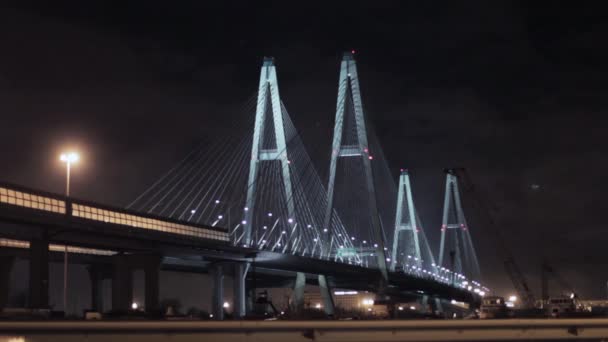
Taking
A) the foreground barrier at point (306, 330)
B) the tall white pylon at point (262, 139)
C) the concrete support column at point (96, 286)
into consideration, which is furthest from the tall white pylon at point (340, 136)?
the foreground barrier at point (306, 330)

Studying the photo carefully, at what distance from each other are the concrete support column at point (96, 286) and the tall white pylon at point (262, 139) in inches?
883

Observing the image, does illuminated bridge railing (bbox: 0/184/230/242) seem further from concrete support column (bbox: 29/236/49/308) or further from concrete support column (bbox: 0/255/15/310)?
concrete support column (bbox: 0/255/15/310)

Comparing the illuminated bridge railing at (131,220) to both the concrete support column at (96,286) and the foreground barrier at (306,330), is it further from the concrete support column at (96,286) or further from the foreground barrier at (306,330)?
the foreground barrier at (306,330)

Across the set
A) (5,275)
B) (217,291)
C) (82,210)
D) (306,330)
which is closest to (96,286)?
(217,291)

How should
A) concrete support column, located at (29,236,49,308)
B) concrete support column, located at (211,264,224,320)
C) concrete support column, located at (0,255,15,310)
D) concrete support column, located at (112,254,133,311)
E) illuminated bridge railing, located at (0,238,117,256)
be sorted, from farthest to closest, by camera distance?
1. concrete support column, located at (211,264,224,320)
2. concrete support column, located at (112,254,133,311)
3. illuminated bridge railing, located at (0,238,117,256)
4. concrete support column, located at (0,255,15,310)
5. concrete support column, located at (29,236,49,308)

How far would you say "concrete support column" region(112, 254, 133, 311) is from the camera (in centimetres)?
7938

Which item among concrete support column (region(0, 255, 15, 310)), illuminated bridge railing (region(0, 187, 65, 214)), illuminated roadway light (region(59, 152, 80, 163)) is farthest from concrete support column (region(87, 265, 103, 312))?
illuminated roadway light (region(59, 152, 80, 163))

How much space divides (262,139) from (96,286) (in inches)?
1140

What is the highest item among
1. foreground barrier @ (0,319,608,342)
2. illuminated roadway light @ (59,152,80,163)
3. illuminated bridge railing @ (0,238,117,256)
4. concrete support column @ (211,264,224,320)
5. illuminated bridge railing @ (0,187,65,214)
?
illuminated roadway light @ (59,152,80,163)

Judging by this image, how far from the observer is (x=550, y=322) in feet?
79.9

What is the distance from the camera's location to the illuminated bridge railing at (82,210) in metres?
61.7

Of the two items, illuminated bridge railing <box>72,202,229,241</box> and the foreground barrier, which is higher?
illuminated bridge railing <box>72,202,229,241</box>

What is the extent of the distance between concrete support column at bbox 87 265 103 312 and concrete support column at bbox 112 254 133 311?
1397 cm

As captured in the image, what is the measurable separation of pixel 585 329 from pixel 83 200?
57.5m
